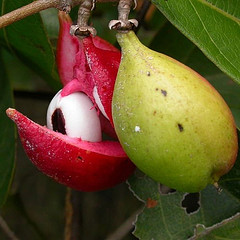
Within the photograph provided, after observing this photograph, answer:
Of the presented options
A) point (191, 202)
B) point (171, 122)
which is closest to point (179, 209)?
point (191, 202)

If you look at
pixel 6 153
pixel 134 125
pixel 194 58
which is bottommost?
pixel 6 153

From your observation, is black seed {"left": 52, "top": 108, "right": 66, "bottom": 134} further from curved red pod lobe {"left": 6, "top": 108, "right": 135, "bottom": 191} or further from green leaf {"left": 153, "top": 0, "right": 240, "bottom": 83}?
green leaf {"left": 153, "top": 0, "right": 240, "bottom": 83}

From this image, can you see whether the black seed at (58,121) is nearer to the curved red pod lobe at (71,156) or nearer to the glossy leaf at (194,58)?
the curved red pod lobe at (71,156)

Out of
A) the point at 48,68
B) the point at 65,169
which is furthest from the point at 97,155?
the point at 48,68

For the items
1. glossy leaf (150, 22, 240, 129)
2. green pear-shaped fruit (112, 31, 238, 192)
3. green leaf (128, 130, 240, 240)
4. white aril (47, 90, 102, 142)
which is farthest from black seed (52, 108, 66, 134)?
glossy leaf (150, 22, 240, 129)

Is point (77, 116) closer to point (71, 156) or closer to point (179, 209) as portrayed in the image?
point (71, 156)

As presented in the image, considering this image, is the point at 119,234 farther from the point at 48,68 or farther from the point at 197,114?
the point at 197,114
